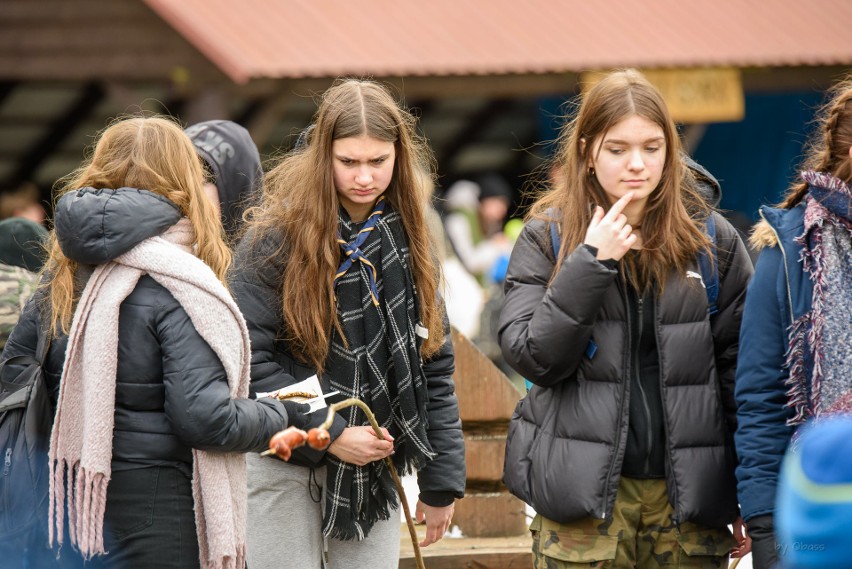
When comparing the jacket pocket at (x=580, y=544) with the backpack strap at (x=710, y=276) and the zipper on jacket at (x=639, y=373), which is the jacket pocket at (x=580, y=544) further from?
the backpack strap at (x=710, y=276)

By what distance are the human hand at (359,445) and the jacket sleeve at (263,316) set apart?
0.03m

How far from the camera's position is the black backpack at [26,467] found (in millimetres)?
3025

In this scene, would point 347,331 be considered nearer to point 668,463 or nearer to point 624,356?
point 624,356

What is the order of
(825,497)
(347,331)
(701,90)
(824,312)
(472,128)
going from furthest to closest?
1. (472,128)
2. (701,90)
3. (347,331)
4. (824,312)
5. (825,497)

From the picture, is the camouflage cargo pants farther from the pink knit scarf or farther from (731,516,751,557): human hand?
the pink knit scarf

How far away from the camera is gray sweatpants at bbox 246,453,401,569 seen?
10.6 ft

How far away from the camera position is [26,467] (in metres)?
3.04

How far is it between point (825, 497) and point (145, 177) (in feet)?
6.61

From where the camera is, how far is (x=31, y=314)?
3.11 m

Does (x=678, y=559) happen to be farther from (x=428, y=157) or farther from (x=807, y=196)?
(x=428, y=157)

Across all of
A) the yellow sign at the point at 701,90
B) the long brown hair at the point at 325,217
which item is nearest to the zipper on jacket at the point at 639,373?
the long brown hair at the point at 325,217

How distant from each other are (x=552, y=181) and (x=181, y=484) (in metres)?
1.43

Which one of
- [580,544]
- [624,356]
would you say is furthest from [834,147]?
[580,544]

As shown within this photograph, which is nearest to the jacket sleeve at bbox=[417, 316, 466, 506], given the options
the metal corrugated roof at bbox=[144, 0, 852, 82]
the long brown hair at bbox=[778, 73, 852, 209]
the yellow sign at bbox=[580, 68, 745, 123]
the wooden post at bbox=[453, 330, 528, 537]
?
the wooden post at bbox=[453, 330, 528, 537]
